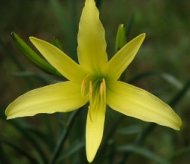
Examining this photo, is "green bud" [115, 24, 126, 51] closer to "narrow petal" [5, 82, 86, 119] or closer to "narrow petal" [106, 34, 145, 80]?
"narrow petal" [106, 34, 145, 80]

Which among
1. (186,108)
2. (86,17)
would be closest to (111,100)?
(86,17)

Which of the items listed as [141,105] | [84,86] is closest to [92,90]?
[84,86]

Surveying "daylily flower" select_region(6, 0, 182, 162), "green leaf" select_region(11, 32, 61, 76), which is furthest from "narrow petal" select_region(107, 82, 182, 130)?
"green leaf" select_region(11, 32, 61, 76)

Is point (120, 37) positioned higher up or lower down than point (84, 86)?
higher up

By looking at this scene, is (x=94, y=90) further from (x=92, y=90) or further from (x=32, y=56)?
(x=32, y=56)

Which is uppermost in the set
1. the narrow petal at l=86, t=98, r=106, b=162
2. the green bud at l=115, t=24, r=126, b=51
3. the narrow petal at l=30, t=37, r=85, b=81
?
the green bud at l=115, t=24, r=126, b=51

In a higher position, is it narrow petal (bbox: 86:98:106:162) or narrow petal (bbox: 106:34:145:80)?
narrow petal (bbox: 106:34:145:80)

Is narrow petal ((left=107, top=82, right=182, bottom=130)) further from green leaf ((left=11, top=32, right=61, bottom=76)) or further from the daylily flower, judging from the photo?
green leaf ((left=11, top=32, right=61, bottom=76))

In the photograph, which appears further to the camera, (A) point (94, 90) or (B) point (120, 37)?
(A) point (94, 90)
